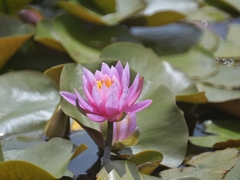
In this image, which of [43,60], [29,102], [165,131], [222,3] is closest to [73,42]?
[43,60]

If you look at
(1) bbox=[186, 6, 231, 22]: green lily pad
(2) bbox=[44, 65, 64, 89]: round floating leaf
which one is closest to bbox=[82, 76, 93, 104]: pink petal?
(2) bbox=[44, 65, 64, 89]: round floating leaf

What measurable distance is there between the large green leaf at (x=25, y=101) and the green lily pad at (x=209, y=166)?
41cm

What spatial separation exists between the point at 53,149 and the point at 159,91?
0.40 metres

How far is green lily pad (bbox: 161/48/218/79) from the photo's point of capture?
157 cm

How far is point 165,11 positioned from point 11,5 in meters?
0.58

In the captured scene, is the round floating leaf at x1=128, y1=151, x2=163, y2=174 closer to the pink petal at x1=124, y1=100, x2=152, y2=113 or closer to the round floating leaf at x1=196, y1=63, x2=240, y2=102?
the pink petal at x1=124, y1=100, x2=152, y2=113

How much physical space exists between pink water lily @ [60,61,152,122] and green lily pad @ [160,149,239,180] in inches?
9.2

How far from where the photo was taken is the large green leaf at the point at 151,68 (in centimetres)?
140

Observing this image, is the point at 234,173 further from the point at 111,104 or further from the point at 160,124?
the point at 111,104

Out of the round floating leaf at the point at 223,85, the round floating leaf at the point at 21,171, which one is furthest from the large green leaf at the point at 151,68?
the round floating leaf at the point at 21,171

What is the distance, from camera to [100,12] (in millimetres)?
1729

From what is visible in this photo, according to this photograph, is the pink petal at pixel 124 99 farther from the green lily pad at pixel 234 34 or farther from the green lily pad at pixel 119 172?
the green lily pad at pixel 234 34

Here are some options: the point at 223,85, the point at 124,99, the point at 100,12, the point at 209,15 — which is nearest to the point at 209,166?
the point at 124,99

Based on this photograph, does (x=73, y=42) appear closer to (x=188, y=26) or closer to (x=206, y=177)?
(x=188, y=26)
